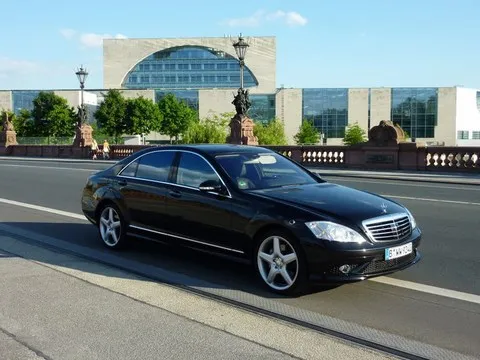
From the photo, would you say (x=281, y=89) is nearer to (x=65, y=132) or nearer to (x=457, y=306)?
(x=65, y=132)

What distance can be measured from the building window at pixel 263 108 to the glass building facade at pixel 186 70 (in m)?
24.5

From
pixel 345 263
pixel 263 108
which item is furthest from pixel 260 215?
pixel 263 108

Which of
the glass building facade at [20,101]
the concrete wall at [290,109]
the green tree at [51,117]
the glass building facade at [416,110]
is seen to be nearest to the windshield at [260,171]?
the green tree at [51,117]

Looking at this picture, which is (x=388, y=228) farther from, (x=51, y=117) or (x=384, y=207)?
(x=51, y=117)

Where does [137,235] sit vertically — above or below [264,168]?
below

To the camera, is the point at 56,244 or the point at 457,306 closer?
the point at 457,306

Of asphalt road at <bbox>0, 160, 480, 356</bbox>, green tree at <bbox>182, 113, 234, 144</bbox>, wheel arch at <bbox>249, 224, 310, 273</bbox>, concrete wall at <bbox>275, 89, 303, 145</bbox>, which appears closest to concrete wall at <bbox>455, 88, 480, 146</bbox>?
concrete wall at <bbox>275, 89, 303, 145</bbox>

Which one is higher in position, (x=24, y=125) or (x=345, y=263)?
(x=24, y=125)

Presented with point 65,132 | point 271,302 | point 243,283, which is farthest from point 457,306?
point 65,132

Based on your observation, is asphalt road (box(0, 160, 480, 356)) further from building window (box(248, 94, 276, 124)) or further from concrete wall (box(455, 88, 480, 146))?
concrete wall (box(455, 88, 480, 146))

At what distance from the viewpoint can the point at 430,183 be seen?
2059cm

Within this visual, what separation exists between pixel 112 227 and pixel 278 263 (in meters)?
3.20

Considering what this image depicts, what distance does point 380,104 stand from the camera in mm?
114000

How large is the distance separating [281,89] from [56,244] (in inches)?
4311
